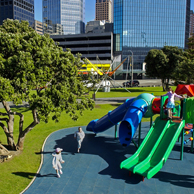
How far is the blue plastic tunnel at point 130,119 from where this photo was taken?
1134cm

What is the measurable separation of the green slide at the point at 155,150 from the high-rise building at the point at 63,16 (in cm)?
15892

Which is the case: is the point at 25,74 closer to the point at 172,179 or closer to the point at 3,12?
the point at 172,179

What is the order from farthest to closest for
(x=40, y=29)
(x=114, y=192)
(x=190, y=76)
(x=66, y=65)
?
1. (x=40, y=29)
2. (x=190, y=76)
3. (x=66, y=65)
4. (x=114, y=192)

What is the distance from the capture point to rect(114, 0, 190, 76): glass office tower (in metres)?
101

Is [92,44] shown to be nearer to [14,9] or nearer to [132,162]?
[14,9]

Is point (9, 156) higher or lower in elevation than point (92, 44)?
lower

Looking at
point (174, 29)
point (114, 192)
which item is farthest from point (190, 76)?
point (174, 29)

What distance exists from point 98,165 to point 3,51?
26.7ft

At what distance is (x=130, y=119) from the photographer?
37.0ft

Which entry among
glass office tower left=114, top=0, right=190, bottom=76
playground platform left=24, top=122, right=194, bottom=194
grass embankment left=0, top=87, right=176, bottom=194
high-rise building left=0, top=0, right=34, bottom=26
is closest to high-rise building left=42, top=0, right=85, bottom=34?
high-rise building left=0, top=0, right=34, bottom=26

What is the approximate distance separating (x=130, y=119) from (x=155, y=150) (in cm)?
206

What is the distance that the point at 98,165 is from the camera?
11.4 meters

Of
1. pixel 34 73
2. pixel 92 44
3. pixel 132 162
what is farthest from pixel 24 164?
pixel 92 44

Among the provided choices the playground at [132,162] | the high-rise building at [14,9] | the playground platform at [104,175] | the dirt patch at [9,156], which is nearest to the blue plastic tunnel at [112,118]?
the playground at [132,162]
